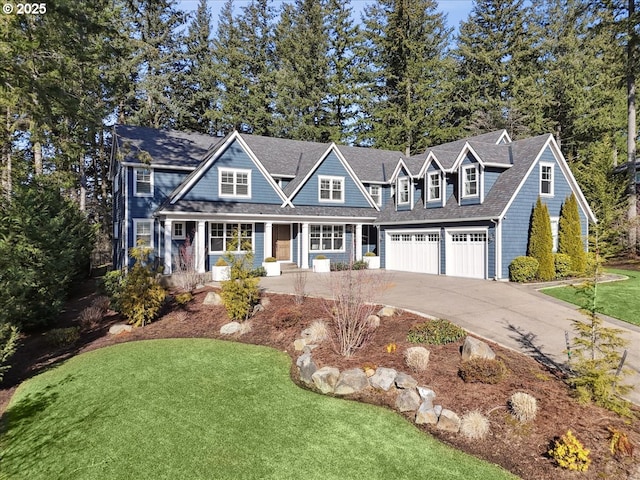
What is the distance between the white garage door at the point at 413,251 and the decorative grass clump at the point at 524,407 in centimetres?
1457

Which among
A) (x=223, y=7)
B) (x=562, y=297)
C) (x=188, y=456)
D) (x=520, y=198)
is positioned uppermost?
(x=223, y=7)

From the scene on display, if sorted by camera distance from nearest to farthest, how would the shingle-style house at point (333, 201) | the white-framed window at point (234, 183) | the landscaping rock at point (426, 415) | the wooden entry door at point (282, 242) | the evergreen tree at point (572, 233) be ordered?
1. the landscaping rock at point (426, 415)
2. the evergreen tree at point (572, 233)
3. the shingle-style house at point (333, 201)
4. the white-framed window at point (234, 183)
5. the wooden entry door at point (282, 242)

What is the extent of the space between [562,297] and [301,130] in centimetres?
2975

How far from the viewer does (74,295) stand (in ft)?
62.6

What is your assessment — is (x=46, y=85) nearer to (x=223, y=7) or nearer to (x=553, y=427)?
(x=553, y=427)

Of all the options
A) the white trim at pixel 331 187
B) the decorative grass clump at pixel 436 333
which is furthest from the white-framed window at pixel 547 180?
the decorative grass clump at pixel 436 333

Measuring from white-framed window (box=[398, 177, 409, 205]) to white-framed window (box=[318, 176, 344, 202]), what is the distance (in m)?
3.64

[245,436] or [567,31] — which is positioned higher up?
[567,31]

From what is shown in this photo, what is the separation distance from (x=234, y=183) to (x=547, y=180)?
16116 mm

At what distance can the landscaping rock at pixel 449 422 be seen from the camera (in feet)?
19.3

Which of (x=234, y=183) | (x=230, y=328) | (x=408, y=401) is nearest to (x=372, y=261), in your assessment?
(x=234, y=183)

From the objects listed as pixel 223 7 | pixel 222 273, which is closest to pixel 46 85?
pixel 222 273

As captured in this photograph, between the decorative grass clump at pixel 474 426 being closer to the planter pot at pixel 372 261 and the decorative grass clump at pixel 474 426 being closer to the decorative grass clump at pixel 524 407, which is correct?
the decorative grass clump at pixel 524 407

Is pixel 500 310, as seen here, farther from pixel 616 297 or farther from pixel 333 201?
pixel 333 201
